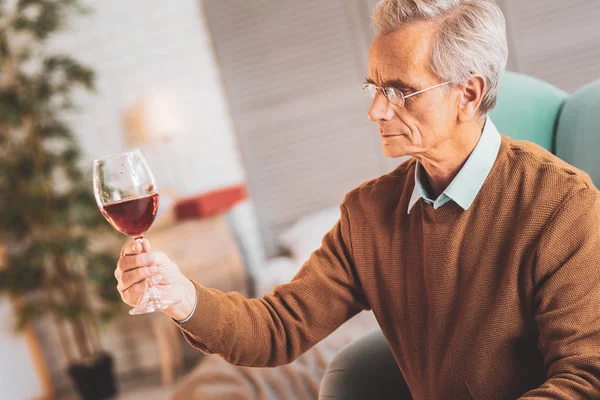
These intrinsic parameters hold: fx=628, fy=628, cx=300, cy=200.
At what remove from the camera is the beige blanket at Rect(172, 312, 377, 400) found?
1.91 meters

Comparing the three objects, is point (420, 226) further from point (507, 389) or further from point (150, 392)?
point (150, 392)

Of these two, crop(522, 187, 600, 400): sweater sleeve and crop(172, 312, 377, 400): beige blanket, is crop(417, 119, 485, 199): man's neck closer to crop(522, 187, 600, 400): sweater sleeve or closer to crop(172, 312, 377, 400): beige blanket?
crop(522, 187, 600, 400): sweater sleeve

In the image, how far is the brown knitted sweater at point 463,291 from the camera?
98 centimetres

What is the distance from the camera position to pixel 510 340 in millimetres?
1072

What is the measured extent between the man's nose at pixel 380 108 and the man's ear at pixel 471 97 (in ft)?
0.42


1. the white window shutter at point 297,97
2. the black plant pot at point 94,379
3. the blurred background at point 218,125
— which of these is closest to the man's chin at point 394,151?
the blurred background at point 218,125

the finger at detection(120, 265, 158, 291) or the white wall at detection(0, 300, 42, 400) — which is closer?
the finger at detection(120, 265, 158, 291)

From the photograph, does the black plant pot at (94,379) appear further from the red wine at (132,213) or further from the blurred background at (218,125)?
the red wine at (132,213)

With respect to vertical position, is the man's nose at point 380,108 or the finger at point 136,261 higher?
the man's nose at point 380,108

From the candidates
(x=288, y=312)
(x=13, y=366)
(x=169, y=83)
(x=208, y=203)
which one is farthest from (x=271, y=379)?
(x=13, y=366)

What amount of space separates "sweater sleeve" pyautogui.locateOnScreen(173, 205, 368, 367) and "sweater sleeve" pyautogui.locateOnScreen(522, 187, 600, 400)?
41cm

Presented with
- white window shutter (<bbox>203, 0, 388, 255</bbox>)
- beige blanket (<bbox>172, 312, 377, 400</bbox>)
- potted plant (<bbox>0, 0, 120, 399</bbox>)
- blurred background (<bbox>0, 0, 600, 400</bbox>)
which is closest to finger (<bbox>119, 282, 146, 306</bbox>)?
beige blanket (<bbox>172, 312, 377, 400</bbox>)

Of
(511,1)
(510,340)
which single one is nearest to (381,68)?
(510,340)

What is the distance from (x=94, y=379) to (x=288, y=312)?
3.07m
